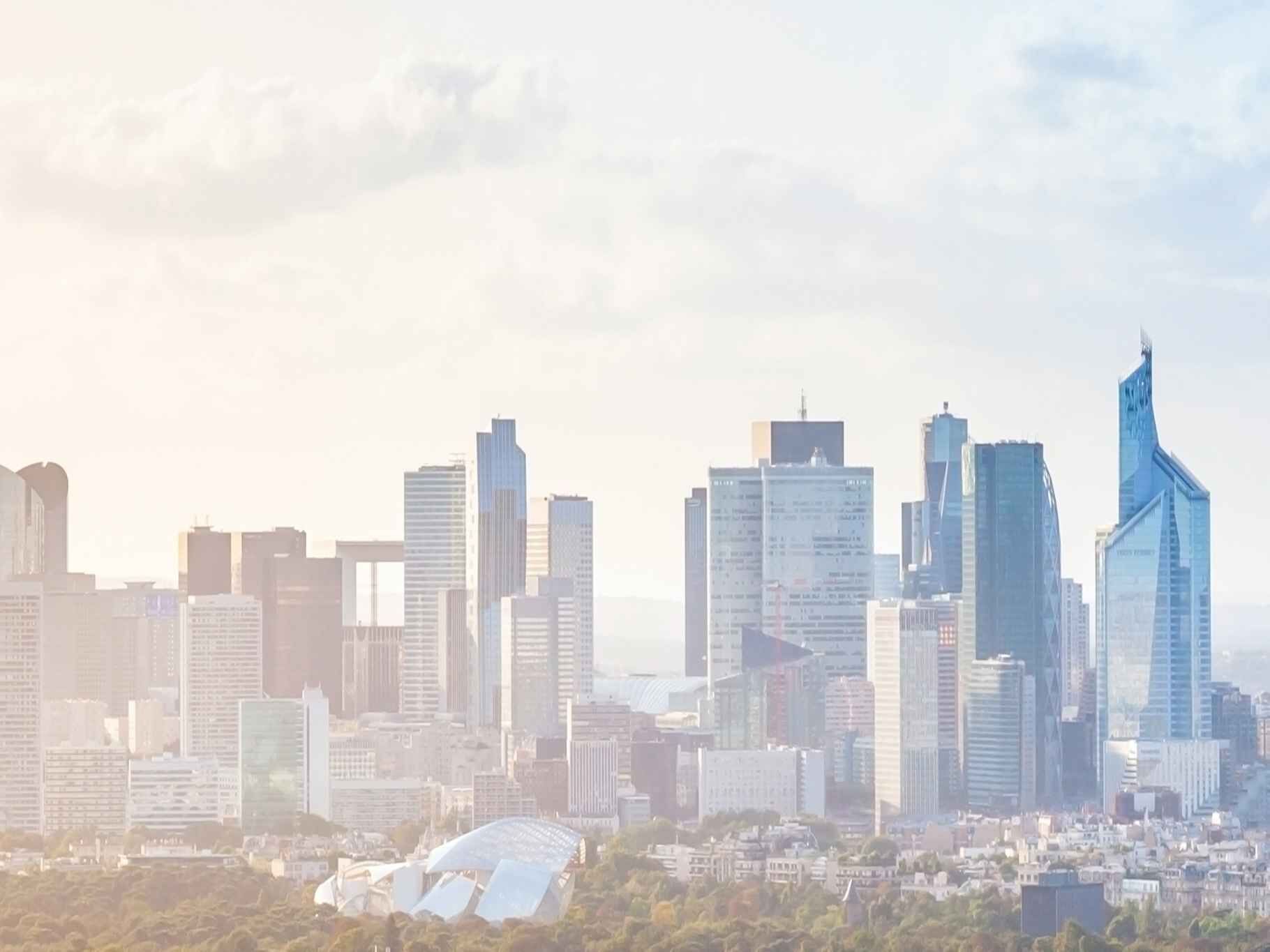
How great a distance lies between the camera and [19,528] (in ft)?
331

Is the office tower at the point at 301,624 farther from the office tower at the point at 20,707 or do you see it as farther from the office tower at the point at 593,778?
the office tower at the point at 593,778

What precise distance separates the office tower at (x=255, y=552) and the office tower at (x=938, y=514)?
714 inches

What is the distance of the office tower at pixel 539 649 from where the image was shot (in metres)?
105

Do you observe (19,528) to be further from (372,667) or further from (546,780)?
(546,780)

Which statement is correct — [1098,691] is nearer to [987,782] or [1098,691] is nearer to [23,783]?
[987,782]

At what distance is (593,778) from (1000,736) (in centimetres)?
1302

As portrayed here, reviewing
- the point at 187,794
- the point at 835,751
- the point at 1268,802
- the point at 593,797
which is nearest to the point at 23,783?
the point at 187,794

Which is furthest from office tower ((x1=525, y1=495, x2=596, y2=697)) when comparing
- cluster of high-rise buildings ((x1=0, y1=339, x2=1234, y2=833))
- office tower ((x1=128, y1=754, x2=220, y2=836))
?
office tower ((x1=128, y1=754, x2=220, y2=836))

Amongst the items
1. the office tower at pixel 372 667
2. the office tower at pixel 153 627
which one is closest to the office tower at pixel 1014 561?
the office tower at pixel 372 667

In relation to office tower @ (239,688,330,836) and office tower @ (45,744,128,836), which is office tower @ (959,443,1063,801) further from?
office tower @ (45,744,128,836)

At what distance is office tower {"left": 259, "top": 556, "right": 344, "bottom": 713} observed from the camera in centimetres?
10162

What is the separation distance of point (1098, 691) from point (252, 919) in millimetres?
52386

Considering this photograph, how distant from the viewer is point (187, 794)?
8356cm

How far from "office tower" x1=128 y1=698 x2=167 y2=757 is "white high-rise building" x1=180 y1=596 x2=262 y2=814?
2.05ft
